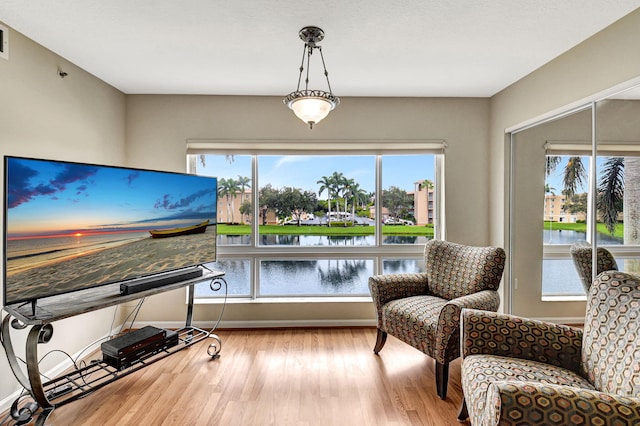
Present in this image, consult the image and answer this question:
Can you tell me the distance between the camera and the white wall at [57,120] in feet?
6.86

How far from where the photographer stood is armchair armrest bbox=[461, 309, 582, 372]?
1.68 meters

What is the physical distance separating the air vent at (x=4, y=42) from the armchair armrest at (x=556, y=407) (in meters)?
3.26

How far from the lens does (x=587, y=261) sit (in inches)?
90.7

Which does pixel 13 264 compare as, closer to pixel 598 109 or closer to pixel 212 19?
pixel 212 19

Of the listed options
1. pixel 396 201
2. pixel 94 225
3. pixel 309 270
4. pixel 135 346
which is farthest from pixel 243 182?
pixel 135 346

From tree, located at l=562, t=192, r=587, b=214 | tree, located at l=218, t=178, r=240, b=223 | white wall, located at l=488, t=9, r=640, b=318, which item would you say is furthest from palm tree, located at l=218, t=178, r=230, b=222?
tree, located at l=562, t=192, r=587, b=214

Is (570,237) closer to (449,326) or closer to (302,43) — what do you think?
(449,326)

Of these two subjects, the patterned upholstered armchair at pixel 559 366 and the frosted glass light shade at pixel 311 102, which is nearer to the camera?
the patterned upholstered armchair at pixel 559 366

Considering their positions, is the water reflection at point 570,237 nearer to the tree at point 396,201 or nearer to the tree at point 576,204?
the tree at point 576,204

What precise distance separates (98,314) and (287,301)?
1.76 metres

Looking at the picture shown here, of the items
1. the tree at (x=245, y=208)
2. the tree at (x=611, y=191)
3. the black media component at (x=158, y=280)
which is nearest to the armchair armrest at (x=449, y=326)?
the tree at (x=611, y=191)

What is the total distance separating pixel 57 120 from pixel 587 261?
410cm

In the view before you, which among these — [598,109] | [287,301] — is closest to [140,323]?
[287,301]

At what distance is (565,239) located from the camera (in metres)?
2.50
